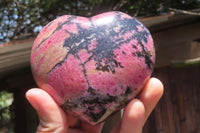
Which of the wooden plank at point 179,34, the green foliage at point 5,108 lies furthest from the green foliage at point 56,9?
the green foliage at point 5,108

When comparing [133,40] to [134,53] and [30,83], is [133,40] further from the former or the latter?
[30,83]

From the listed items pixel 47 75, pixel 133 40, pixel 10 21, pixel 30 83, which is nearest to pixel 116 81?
pixel 133 40

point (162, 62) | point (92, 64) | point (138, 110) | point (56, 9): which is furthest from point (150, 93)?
point (56, 9)

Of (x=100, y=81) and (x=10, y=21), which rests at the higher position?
(x=100, y=81)

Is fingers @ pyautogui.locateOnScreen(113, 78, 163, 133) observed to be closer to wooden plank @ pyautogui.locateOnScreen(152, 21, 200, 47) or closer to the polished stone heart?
the polished stone heart

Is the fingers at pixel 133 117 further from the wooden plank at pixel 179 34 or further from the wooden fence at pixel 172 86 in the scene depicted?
the wooden plank at pixel 179 34

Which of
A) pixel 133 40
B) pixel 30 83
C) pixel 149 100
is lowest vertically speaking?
pixel 30 83
